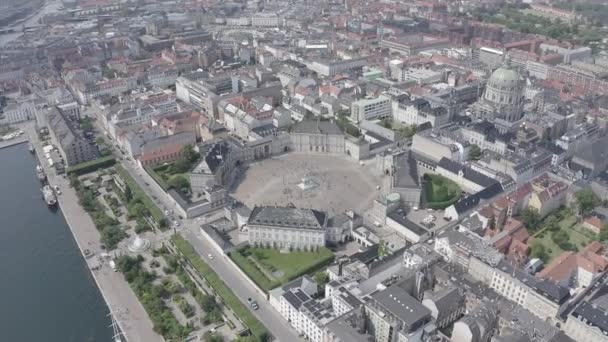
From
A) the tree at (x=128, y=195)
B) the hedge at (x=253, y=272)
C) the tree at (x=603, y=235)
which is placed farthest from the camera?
the tree at (x=128, y=195)

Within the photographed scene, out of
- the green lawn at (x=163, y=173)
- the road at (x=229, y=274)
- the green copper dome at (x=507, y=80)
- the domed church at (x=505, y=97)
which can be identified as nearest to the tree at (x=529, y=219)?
the domed church at (x=505, y=97)

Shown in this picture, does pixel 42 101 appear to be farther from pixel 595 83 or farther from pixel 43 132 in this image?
pixel 595 83

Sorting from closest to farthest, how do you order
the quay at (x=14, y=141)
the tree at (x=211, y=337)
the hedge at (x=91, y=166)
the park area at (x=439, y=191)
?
the tree at (x=211, y=337)
the park area at (x=439, y=191)
the hedge at (x=91, y=166)
the quay at (x=14, y=141)

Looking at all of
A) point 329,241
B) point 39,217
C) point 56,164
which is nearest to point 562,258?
point 329,241

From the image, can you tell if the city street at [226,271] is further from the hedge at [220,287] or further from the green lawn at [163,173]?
the green lawn at [163,173]

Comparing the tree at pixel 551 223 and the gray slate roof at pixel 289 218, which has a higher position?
the gray slate roof at pixel 289 218

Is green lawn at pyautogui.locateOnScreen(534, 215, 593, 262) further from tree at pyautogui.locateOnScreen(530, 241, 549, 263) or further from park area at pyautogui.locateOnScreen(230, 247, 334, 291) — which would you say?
park area at pyautogui.locateOnScreen(230, 247, 334, 291)
